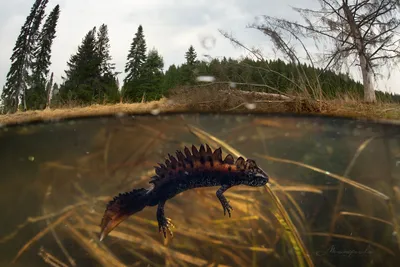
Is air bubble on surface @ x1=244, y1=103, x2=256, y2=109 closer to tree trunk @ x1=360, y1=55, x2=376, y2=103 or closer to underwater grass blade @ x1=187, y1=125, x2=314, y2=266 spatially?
underwater grass blade @ x1=187, y1=125, x2=314, y2=266

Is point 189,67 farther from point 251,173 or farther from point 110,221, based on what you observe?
point 110,221

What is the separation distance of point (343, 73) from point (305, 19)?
158 cm

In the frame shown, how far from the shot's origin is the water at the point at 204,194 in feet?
21.9

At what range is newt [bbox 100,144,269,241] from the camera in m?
6.76

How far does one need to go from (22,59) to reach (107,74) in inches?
78.1


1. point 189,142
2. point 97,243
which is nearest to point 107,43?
point 189,142

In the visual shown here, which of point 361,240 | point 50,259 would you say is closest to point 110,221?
point 50,259

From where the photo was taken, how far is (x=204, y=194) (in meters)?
6.86

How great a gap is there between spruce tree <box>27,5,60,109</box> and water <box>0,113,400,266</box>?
728 millimetres

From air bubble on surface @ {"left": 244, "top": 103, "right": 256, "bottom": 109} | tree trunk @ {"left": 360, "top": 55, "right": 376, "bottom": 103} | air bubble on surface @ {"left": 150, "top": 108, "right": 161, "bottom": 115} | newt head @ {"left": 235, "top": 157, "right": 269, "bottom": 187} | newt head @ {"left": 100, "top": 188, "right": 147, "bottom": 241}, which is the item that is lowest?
newt head @ {"left": 100, "top": 188, "right": 147, "bottom": 241}

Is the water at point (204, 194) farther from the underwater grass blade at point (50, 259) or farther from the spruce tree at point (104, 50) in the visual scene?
the spruce tree at point (104, 50)

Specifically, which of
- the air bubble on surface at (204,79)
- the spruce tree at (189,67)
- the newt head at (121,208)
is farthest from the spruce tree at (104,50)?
the newt head at (121,208)

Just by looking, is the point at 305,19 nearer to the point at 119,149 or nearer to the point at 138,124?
the point at 138,124

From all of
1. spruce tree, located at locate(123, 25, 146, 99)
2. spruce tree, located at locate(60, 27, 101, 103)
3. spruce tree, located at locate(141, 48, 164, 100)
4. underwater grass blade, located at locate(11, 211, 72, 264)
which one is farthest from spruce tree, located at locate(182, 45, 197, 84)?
underwater grass blade, located at locate(11, 211, 72, 264)
